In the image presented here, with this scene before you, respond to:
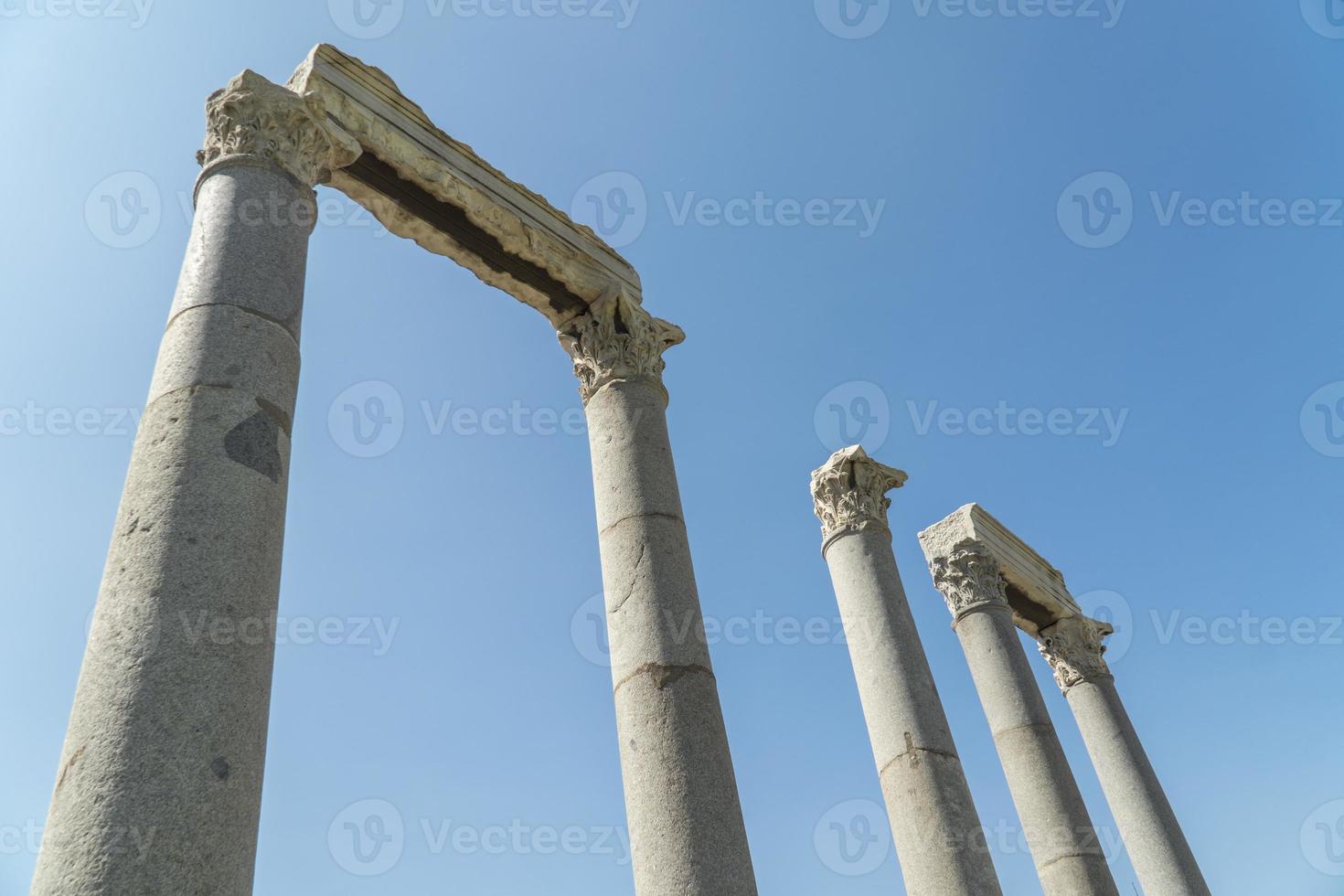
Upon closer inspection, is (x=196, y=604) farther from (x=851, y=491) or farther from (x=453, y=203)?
(x=851, y=491)

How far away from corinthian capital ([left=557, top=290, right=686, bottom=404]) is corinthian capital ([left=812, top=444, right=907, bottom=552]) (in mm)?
5370

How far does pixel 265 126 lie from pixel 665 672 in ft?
26.2

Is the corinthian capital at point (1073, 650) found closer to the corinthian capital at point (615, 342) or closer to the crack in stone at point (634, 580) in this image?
the corinthian capital at point (615, 342)

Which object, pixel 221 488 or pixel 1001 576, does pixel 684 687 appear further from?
pixel 1001 576

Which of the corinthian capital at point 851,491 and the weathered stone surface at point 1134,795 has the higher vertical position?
the corinthian capital at point 851,491

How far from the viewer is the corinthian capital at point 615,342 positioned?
16.0 metres

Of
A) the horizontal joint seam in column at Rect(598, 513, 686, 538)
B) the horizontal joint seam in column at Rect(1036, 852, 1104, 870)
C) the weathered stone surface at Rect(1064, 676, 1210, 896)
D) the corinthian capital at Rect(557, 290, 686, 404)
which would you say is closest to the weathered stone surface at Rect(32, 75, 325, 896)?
the horizontal joint seam in column at Rect(598, 513, 686, 538)

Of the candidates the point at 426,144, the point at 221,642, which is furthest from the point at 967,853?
the point at 426,144

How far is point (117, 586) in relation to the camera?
7.71 metres

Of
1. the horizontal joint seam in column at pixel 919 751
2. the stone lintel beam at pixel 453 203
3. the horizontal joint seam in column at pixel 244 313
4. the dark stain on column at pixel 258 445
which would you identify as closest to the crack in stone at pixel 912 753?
the horizontal joint seam in column at pixel 919 751

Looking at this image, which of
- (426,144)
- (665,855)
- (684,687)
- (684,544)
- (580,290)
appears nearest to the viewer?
(665,855)

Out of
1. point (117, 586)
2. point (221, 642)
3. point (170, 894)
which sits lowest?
point (170, 894)

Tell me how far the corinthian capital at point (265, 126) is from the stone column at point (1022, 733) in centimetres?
1684

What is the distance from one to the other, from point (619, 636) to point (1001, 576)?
14732 millimetres
